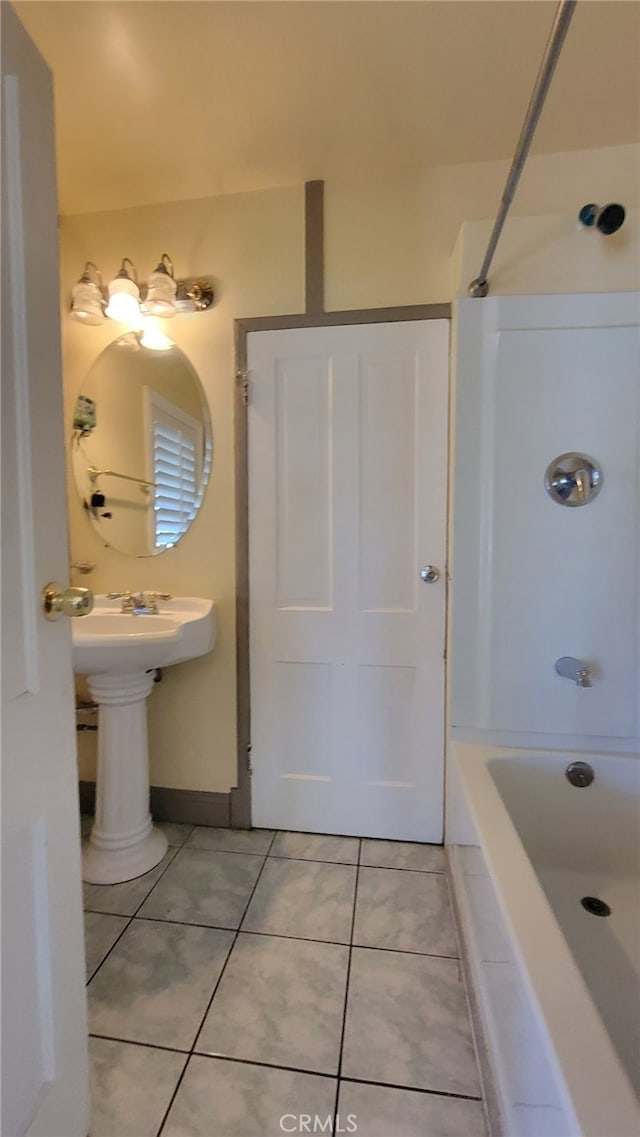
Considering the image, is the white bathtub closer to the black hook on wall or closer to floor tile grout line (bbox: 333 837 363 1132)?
floor tile grout line (bbox: 333 837 363 1132)

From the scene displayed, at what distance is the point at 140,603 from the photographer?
1893 millimetres

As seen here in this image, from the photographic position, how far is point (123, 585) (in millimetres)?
2037

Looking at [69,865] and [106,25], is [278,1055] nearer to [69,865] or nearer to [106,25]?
[69,865]

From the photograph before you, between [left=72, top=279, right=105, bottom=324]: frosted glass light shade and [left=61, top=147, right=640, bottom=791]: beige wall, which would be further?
[left=72, top=279, right=105, bottom=324]: frosted glass light shade

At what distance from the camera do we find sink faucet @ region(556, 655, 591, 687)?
1535mm

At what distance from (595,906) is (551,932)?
2.44 ft

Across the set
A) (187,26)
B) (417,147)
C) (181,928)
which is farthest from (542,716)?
(187,26)

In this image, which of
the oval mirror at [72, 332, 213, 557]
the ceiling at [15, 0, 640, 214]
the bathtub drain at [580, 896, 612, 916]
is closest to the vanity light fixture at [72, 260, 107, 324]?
the oval mirror at [72, 332, 213, 557]

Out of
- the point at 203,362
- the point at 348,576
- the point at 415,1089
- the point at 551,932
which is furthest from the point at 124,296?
the point at 415,1089

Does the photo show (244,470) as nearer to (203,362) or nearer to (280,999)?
(203,362)

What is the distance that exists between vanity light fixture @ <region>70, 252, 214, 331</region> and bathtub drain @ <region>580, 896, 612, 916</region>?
7.36 feet

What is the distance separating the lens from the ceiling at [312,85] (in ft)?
4.02

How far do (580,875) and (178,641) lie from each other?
1.40 metres

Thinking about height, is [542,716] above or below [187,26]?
below
